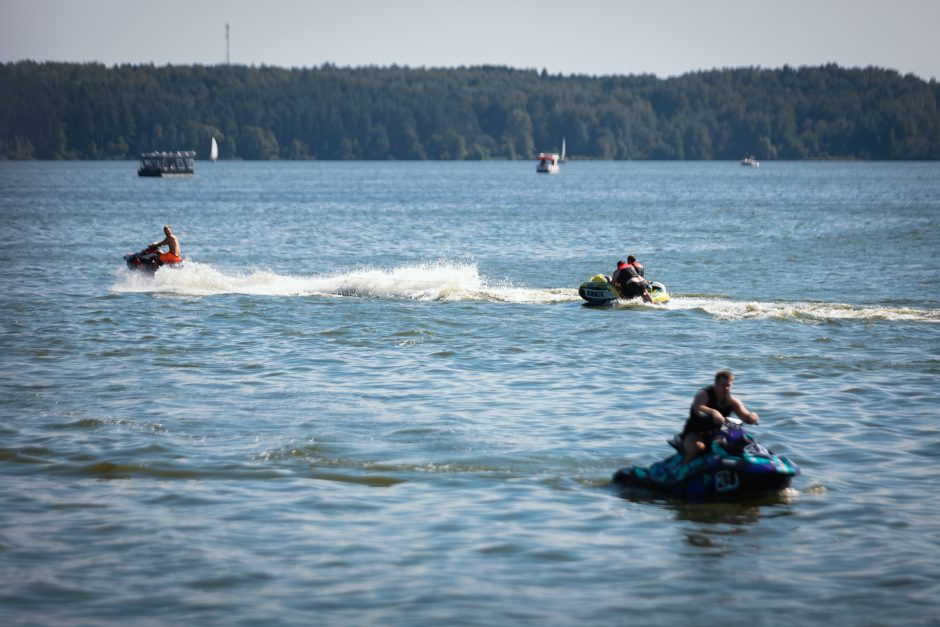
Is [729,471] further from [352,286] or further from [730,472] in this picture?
[352,286]

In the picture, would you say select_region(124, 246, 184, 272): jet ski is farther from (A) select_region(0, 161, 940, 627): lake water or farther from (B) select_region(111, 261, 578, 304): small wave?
(A) select_region(0, 161, 940, 627): lake water

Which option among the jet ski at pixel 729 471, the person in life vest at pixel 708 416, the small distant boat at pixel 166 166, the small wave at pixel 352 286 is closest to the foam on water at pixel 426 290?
the small wave at pixel 352 286

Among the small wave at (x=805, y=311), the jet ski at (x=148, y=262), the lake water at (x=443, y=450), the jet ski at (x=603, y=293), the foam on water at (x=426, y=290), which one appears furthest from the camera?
the jet ski at (x=148, y=262)

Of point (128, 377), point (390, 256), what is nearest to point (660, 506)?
point (128, 377)

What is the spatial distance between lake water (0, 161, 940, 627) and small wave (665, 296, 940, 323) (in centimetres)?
18

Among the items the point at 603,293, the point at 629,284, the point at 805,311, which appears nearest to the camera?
the point at 805,311

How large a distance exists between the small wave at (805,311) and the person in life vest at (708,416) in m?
16.3

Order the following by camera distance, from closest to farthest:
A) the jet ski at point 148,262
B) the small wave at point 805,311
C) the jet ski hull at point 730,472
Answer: the jet ski hull at point 730,472 < the small wave at point 805,311 < the jet ski at point 148,262

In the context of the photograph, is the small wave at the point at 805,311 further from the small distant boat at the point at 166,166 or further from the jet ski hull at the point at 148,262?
the small distant boat at the point at 166,166

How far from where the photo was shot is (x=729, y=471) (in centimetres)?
1541

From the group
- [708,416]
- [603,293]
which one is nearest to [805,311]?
[603,293]

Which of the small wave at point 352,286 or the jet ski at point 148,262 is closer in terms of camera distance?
the small wave at point 352,286

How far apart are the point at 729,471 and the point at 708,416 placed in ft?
2.64

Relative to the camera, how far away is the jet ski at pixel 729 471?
15.4 metres
